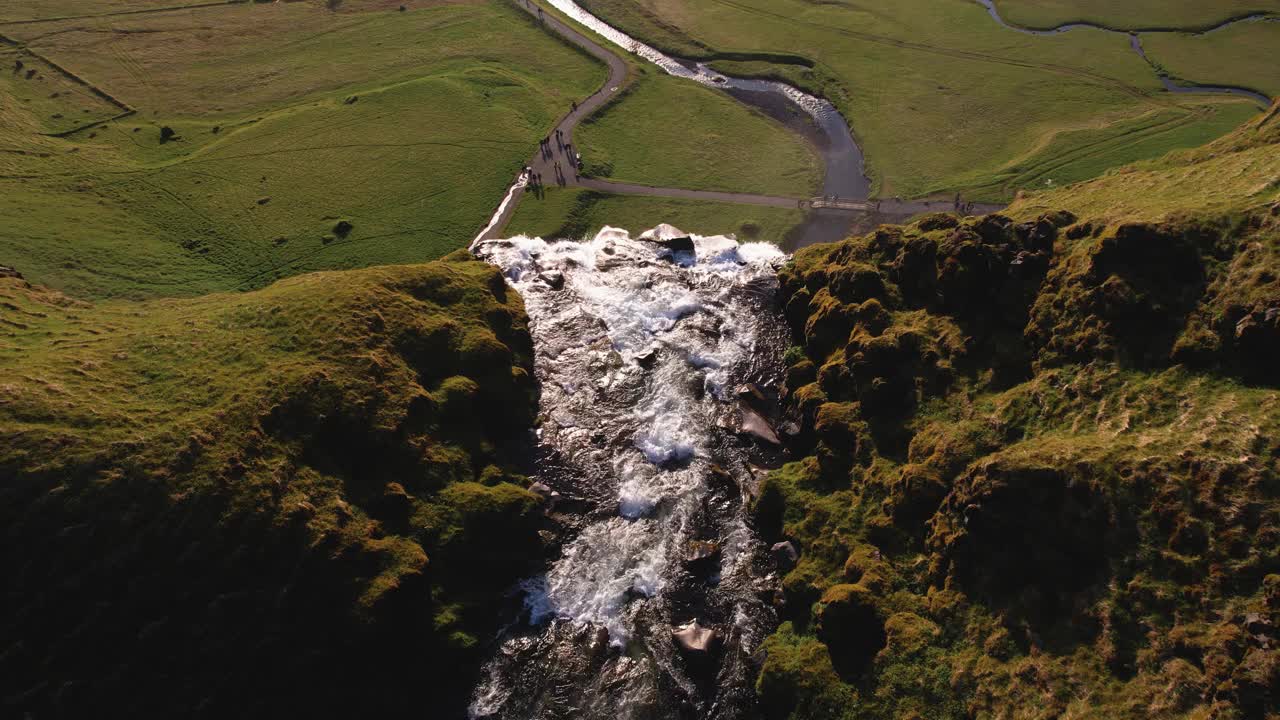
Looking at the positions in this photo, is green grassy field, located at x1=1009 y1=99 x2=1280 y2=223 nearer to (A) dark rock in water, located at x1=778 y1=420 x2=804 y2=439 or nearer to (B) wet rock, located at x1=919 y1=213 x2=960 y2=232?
(B) wet rock, located at x1=919 y1=213 x2=960 y2=232

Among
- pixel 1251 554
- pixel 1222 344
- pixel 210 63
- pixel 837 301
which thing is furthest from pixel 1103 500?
pixel 210 63

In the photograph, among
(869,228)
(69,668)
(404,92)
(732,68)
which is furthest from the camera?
(732,68)

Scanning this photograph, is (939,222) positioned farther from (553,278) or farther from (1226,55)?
(1226,55)

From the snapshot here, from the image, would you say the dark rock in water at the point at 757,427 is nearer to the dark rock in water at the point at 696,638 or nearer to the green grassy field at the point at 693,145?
the dark rock in water at the point at 696,638

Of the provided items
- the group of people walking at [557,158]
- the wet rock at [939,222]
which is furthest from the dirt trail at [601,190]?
the wet rock at [939,222]

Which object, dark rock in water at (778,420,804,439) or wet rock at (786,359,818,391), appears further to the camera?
wet rock at (786,359,818,391)

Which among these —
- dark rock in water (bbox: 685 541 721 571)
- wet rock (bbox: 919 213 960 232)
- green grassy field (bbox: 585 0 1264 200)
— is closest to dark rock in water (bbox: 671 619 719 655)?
dark rock in water (bbox: 685 541 721 571)

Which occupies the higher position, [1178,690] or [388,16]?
[388,16]

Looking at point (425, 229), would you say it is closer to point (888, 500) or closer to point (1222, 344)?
point (888, 500)
